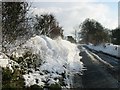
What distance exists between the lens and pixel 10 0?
1741 cm

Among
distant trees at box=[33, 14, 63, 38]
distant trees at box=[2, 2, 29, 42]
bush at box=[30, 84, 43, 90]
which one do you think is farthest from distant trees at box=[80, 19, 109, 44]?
bush at box=[30, 84, 43, 90]

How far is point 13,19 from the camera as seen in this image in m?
17.2

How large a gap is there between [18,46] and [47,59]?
7.65 feet

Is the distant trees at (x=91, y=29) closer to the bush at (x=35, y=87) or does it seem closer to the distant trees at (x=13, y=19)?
the distant trees at (x=13, y=19)

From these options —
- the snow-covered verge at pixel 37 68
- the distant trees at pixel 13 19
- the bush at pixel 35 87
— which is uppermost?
the distant trees at pixel 13 19

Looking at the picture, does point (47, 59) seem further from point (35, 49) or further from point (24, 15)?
point (24, 15)

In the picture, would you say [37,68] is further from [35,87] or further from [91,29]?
[91,29]

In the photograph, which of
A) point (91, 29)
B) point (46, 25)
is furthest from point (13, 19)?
point (91, 29)

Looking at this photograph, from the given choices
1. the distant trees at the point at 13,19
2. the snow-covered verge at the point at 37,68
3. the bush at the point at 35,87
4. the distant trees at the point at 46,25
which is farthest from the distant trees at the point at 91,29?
the bush at the point at 35,87

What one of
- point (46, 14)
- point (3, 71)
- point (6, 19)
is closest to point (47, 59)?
point (6, 19)

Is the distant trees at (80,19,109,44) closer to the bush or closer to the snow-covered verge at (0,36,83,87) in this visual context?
the snow-covered verge at (0,36,83,87)

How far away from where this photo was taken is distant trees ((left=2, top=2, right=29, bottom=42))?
16.5 metres

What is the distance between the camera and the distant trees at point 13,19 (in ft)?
54.3

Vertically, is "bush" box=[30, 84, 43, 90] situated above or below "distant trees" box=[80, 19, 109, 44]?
below
